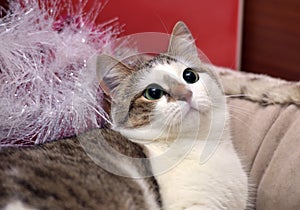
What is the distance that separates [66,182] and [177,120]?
29 centimetres

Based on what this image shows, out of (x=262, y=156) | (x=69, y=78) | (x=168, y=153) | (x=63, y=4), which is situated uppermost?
(x=63, y=4)

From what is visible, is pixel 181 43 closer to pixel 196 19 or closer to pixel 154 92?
pixel 154 92

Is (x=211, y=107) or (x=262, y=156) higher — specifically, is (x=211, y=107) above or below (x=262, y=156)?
above

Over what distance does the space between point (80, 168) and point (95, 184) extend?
0.16ft

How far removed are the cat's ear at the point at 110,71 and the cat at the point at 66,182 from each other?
0.46 feet

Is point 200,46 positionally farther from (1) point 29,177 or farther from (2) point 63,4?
(1) point 29,177

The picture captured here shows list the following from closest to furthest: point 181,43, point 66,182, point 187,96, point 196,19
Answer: point 66,182 < point 187,96 < point 181,43 < point 196,19

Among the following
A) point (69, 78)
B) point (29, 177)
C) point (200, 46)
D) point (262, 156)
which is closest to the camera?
point (29, 177)

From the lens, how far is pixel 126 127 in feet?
3.96

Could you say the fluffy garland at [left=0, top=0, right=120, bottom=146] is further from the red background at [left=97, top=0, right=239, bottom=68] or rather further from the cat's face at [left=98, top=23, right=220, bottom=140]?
the red background at [left=97, top=0, right=239, bottom=68]

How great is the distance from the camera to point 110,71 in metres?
→ 1.22

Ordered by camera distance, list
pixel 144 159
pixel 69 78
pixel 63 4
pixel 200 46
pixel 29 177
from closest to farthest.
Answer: pixel 29 177 < pixel 144 159 < pixel 69 78 < pixel 63 4 < pixel 200 46

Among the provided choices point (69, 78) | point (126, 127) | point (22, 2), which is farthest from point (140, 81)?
point (22, 2)

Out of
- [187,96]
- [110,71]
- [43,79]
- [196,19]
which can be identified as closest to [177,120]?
[187,96]
